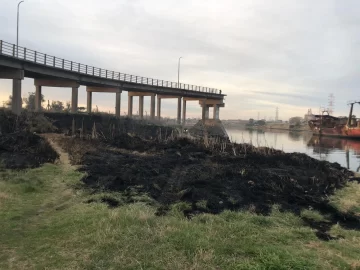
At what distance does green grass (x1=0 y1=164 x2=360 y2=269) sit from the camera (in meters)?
5.40

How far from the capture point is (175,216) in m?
7.97

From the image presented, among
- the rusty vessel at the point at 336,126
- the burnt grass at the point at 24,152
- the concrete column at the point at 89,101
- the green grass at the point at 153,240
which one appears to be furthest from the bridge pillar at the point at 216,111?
the green grass at the point at 153,240

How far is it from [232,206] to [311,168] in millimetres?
8963

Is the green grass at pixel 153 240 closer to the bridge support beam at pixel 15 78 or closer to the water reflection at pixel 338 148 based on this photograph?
the water reflection at pixel 338 148

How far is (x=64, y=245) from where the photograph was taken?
6180 mm

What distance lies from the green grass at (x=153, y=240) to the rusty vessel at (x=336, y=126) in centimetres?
7537

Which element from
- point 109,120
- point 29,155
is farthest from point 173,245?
point 109,120

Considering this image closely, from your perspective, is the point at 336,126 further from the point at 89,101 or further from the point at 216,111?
the point at 89,101

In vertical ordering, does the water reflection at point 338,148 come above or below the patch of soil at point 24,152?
below

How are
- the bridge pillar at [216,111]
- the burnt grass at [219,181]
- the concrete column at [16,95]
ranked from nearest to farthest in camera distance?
the burnt grass at [219,181]
the concrete column at [16,95]
the bridge pillar at [216,111]

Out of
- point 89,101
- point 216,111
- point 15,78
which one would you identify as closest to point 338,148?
point 216,111

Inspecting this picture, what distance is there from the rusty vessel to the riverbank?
221 ft

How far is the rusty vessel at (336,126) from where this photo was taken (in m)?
76.2

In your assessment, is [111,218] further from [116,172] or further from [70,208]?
[116,172]
